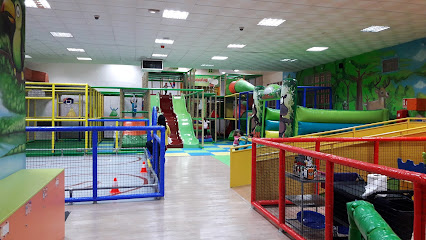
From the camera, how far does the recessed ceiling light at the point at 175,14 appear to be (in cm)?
759

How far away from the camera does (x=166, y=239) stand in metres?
3.45

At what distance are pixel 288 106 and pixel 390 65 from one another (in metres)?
6.21

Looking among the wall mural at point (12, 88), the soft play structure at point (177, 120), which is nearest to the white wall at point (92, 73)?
the soft play structure at point (177, 120)

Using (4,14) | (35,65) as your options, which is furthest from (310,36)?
(35,65)

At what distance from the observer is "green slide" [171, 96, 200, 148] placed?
41.3 feet

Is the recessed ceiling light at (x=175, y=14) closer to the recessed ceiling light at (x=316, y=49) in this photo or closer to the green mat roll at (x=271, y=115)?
the green mat roll at (x=271, y=115)

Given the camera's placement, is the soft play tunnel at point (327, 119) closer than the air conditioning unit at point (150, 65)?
Yes

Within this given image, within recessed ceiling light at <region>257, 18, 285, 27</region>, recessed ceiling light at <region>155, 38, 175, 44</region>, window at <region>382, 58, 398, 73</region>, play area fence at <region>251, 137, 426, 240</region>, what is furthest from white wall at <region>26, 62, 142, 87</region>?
play area fence at <region>251, 137, 426, 240</region>

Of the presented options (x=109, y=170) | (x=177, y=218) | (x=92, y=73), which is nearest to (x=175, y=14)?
(x=109, y=170)

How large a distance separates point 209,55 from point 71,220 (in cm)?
961

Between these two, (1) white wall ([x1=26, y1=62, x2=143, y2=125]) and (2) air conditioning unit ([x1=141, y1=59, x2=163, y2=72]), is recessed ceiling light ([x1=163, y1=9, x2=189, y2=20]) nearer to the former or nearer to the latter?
(2) air conditioning unit ([x1=141, y1=59, x2=163, y2=72])

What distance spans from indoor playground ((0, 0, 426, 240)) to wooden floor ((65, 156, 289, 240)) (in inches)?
1.1

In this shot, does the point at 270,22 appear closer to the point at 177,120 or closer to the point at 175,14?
the point at 175,14

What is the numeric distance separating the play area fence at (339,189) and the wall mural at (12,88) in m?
2.75
